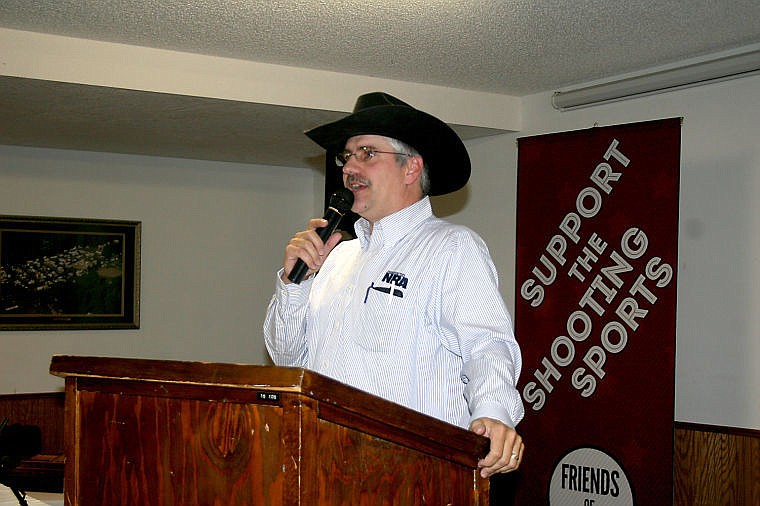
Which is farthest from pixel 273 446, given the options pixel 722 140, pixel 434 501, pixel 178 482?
pixel 722 140

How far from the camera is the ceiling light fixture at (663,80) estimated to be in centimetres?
415

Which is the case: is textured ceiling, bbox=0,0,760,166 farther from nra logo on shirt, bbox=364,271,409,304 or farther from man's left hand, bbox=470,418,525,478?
man's left hand, bbox=470,418,525,478

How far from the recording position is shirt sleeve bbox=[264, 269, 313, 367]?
2213 millimetres

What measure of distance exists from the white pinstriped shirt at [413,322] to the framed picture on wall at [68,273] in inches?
180

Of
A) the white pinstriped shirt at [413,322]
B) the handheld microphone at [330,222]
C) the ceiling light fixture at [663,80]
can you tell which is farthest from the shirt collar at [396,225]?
the ceiling light fixture at [663,80]

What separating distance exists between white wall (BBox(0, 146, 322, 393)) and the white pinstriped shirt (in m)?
4.59

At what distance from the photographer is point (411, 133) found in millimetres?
2266

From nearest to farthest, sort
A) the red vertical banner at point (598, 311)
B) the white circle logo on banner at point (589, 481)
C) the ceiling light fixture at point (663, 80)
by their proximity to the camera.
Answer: the ceiling light fixture at point (663, 80)
the red vertical banner at point (598, 311)
the white circle logo on banner at point (589, 481)

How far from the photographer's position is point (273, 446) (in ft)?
4.05

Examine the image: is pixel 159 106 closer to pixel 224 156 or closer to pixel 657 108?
pixel 224 156

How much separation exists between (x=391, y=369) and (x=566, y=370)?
3.01 meters

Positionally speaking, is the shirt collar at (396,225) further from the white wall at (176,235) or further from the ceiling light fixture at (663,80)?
the white wall at (176,235)

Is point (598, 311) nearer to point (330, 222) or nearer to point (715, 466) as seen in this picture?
point (715, 466)

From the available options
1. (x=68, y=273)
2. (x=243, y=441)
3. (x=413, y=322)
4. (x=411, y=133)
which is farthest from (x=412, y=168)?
(x=68, y=273)
